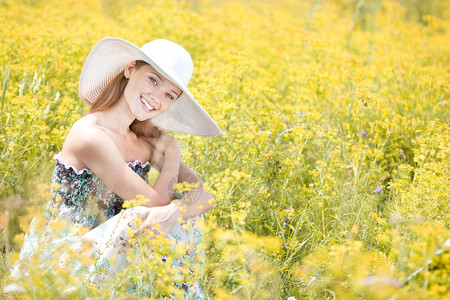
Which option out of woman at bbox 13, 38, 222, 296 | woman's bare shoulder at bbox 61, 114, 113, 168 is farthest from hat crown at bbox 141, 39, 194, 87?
woman's bare shoulder at bbox 61, 114, 113, 168

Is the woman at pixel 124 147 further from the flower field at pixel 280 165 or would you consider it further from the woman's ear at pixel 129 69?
the flower field at pixel 280 165

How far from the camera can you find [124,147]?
2508 mm

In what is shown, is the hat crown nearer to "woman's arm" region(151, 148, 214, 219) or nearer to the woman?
the woman

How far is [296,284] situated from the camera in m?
2.36

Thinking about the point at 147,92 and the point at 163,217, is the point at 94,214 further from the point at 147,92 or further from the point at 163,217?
the point at 147,92

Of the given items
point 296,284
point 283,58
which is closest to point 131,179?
point 296,284

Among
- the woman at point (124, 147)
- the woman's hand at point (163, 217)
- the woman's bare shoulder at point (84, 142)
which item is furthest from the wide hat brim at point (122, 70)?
the woman's hand at point (163, 217)

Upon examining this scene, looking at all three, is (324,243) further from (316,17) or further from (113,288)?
(316,17)

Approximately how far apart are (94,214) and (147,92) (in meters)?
0.67

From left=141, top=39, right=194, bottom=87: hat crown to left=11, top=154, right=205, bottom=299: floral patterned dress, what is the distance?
523mm

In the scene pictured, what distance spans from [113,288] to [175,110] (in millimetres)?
1264

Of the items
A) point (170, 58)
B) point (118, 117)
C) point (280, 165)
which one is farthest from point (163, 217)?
point (280, 165)

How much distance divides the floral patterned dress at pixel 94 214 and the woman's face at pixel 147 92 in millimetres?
291

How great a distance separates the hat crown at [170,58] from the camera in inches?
94.2
